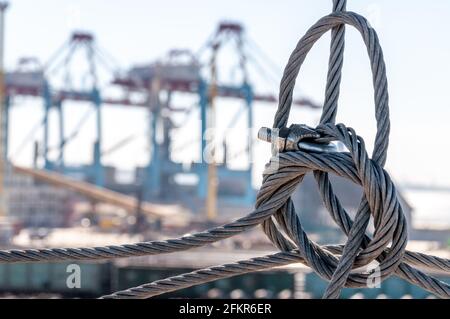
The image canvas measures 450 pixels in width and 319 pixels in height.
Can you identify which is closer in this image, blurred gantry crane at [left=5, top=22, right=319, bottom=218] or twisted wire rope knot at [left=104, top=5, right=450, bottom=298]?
twisted wire rope knot at [left=104, top=5, right=450, bottom=298]

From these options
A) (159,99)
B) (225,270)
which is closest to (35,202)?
(159,99)

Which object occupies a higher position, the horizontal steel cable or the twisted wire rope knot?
the twisted wire rope knot

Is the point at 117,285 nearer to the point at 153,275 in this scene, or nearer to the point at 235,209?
the point at 153,275

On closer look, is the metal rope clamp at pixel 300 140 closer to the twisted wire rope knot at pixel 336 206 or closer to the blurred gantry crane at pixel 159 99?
the twisted wire rope knot at pixel 336 206

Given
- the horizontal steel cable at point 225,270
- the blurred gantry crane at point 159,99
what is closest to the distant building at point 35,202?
the blurred gantry crane at point 159,99

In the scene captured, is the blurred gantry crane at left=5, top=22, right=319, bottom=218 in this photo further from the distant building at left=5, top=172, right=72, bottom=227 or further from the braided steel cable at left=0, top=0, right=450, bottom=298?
the braided steel cable at left=0, top=0, right=450, bottom=298

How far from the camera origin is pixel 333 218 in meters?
0.79

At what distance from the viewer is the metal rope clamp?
77 cm

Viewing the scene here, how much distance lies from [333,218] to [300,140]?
0.10m

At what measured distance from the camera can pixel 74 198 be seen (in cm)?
1659

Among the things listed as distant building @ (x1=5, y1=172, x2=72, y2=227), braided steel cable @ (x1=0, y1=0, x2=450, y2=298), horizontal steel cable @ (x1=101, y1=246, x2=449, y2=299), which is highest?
distant building @ (x1=5, y1=172, x2=72, y2=227)

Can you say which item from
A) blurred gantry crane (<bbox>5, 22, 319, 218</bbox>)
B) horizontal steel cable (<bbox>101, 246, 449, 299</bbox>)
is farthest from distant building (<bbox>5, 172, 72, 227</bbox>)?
horizontal steel cable (<bbox>101, 246, 449, 299</bbox>)

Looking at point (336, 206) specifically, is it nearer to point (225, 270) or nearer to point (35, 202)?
point (225, 270)

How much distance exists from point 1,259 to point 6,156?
15217 millimetres
